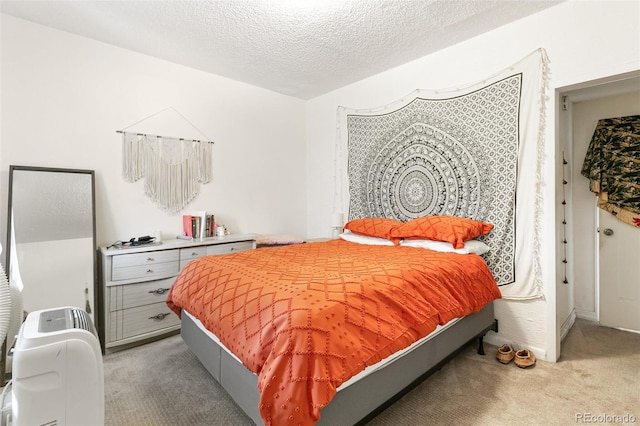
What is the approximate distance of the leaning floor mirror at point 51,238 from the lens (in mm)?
2375

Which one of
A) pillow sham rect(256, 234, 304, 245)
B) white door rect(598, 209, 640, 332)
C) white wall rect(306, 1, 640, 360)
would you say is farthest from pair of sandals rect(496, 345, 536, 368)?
pillow sham rect(256, 234, 304, 245)

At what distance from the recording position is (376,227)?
317 cm

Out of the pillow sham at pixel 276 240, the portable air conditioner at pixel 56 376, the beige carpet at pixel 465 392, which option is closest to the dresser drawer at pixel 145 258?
the beige carpet at pixel 465 392

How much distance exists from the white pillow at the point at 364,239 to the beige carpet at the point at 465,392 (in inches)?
46.0

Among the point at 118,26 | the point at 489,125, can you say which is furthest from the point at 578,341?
the point at 118,26

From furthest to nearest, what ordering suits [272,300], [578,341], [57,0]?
[578,341], [57,0], [272,300]

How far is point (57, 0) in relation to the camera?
227 cm

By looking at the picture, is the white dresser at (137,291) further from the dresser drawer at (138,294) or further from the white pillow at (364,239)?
the white pillow at (364,239)

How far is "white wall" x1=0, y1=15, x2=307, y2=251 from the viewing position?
254 centimetres

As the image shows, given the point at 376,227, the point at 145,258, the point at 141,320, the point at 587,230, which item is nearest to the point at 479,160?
the point at 376,227

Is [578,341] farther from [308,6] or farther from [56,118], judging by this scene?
[56,118]

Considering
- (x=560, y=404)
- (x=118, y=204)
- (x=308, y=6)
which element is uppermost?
(x=308, y=6)

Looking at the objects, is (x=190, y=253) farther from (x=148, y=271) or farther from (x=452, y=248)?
(x=452, y=248)

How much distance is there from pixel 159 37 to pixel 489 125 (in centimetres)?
315
